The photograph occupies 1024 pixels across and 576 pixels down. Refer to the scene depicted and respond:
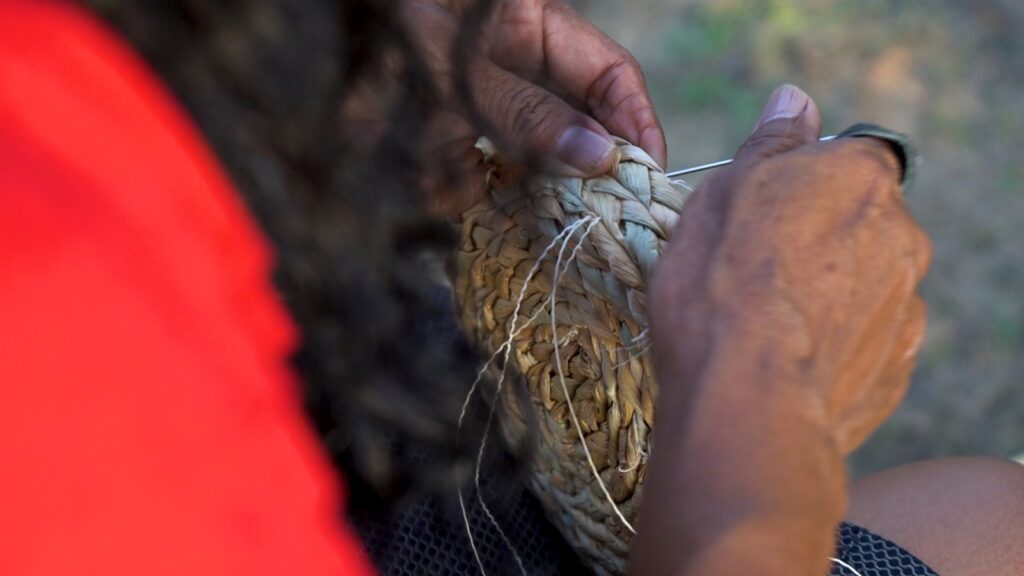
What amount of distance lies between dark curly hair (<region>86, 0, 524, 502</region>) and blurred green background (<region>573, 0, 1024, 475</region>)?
1.05 meters

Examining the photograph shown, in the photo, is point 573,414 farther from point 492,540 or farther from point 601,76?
point 601,76

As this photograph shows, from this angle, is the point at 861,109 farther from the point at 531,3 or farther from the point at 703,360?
the point at 703,360

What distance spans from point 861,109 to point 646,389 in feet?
4.24

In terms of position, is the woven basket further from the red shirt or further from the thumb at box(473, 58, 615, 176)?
the red shirt

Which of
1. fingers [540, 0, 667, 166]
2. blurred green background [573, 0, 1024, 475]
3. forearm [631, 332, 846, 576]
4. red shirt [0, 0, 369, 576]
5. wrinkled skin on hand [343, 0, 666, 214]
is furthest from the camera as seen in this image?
blurred green background [573, 0, 1024, 475]

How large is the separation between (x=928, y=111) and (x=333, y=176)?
1.57 m

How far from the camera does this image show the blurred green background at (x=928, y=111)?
155 cm

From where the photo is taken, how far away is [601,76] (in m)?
0.89

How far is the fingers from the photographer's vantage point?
86cm

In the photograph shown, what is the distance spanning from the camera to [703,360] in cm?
55

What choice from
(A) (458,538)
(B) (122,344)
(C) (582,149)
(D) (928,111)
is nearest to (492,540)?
(A) (458,538)

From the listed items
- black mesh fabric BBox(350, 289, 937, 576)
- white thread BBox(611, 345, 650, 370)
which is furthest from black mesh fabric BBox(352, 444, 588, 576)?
white thread BBox(611, 345, 650, 370)

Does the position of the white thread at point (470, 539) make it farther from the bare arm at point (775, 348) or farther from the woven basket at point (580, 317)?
the bare arm at point (775, 348)

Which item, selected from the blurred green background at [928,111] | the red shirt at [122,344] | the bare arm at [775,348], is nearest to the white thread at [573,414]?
the bare arm at [775,348]
